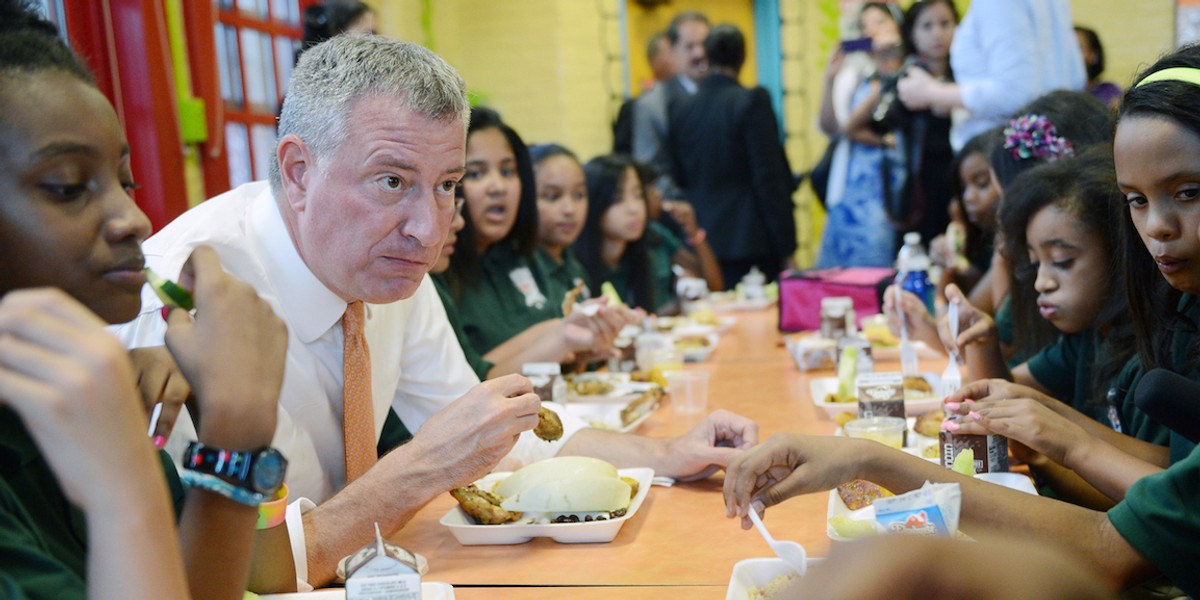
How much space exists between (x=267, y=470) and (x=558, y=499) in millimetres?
701

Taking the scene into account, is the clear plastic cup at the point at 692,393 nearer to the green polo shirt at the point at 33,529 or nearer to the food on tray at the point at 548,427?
the food on tray at the point at 548,427

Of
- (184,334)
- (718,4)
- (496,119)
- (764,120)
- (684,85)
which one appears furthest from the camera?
(718,4)

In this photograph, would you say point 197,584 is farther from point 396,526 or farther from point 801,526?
point 801,526

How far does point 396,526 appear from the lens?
1.60 meters

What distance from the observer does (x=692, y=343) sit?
11.9 ft

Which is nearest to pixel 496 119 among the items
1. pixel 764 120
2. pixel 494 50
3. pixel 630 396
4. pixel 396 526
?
pixel 630 396

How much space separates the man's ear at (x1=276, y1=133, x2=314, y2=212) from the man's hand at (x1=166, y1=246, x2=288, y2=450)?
2.77 feet

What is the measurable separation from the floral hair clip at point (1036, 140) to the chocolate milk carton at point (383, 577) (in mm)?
2460

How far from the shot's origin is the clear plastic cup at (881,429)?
6.36 ft

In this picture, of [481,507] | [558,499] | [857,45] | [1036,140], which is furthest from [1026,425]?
[857,45]

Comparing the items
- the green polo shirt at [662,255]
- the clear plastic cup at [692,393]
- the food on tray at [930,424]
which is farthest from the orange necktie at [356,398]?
the green polo shirt at [662,255]

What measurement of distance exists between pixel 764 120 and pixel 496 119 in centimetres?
285

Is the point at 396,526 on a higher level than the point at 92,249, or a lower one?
lower

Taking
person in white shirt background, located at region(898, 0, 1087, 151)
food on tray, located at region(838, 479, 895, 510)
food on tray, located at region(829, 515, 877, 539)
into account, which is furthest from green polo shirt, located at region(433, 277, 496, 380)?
person in white shirt background, located at region(898, 0, 1087, 151)
